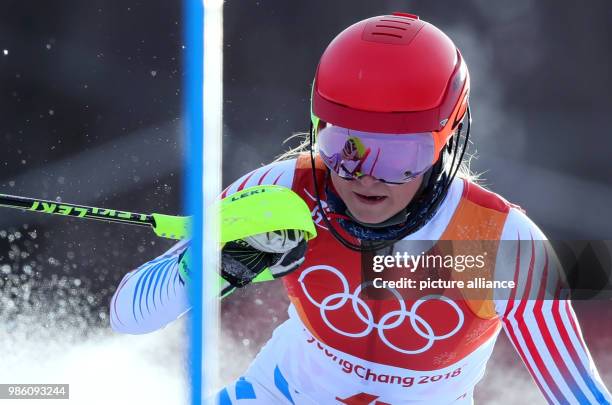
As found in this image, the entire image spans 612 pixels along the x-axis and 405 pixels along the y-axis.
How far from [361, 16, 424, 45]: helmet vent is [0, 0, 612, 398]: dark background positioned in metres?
1.60

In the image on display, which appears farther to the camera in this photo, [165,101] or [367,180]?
[165,101]

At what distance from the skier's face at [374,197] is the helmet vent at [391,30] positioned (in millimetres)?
304

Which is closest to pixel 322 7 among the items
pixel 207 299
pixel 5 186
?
pixel 5 186

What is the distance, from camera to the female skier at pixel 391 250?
1796mm

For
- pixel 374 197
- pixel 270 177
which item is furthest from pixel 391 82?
pixel 270 177

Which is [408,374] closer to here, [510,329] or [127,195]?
[510,329]

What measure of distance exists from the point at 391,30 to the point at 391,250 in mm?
515

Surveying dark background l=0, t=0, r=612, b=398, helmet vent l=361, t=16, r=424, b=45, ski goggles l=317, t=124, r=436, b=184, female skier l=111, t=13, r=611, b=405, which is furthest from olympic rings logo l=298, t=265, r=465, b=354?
dark background l=0, t=0, r=612, b=398

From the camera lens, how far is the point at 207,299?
1.39 m

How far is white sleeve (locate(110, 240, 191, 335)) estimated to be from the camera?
186 centimetres

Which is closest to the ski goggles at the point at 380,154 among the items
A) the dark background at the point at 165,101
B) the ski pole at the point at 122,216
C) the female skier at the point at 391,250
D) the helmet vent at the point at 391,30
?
the female skier at the point at 391,250

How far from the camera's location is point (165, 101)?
3.57 meters

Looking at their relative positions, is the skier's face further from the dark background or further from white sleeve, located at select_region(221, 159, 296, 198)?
the dark background

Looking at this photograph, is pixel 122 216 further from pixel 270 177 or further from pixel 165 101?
pixel 165 101
